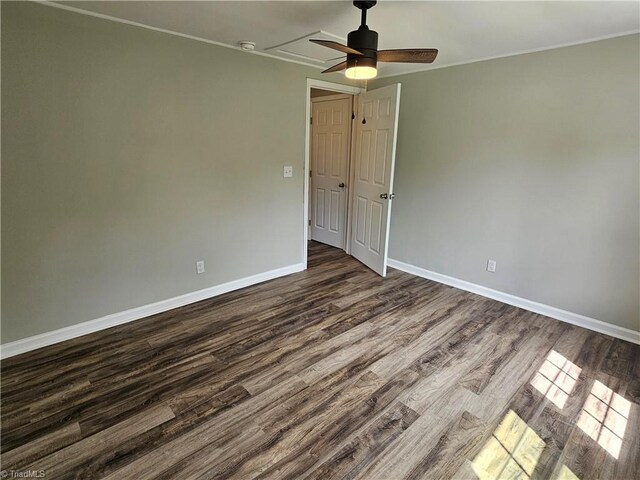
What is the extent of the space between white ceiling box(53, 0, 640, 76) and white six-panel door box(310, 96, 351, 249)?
1893mm

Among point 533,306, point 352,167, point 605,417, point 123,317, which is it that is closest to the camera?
point 605,417

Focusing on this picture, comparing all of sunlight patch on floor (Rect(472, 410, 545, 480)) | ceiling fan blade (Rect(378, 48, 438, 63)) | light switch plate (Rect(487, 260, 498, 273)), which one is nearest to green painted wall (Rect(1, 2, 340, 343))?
ceiling fan blade (Rect(378, 48, 438, 63))

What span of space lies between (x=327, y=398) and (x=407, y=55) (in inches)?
87.8

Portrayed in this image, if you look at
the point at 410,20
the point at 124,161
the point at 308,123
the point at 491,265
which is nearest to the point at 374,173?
the point at 308,123

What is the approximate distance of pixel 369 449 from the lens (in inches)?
71.3

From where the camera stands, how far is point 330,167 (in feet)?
16.9

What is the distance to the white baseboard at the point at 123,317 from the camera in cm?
254

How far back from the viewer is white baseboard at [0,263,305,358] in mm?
2541

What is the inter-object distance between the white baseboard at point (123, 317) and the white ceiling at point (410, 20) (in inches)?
90.8

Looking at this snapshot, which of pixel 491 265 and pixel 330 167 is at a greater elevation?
pixel 330 167

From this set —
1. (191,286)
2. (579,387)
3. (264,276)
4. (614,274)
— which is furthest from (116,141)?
(614,274)

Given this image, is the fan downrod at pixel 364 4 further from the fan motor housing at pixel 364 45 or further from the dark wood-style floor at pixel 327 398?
the dark wood-style floor at pixel 327 398

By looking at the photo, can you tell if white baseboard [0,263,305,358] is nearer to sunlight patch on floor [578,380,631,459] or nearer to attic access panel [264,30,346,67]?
attic access panel [264,30,346,67]

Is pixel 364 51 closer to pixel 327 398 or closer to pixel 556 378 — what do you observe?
pixel 327 398
